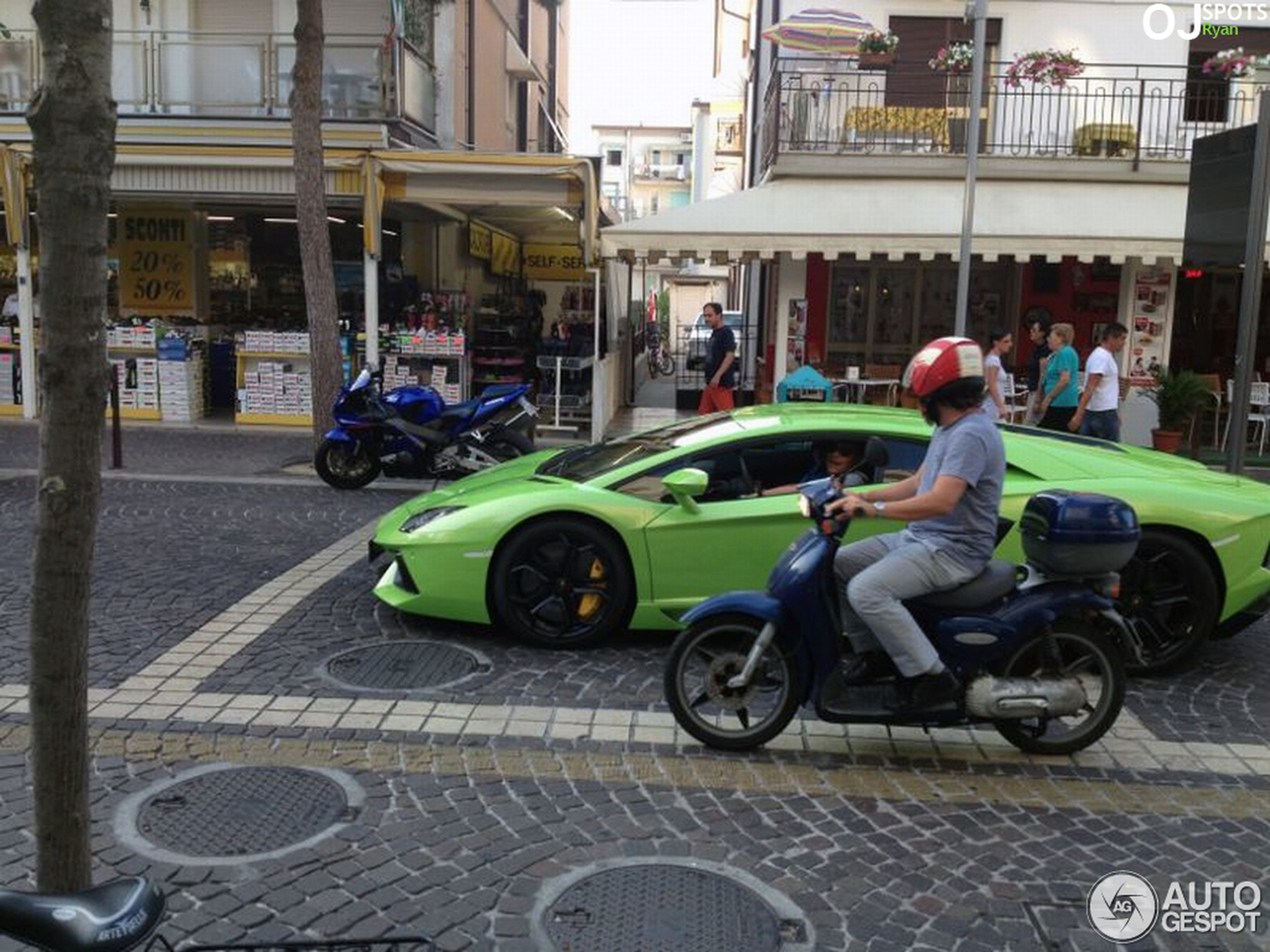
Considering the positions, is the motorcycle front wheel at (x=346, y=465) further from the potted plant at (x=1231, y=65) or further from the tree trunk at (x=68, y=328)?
the potted plant at (x=1231, y=65)

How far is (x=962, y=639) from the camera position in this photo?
4.53m

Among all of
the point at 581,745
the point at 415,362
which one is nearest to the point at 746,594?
the point at 581,745

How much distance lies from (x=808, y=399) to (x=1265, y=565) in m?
6.96

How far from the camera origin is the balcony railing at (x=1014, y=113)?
1502cm

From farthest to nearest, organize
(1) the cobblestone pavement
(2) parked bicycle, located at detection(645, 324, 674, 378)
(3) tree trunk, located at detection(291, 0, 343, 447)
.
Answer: (2) parked bicycle, located at detection(645, 324, 674, 378) < (3) tree trunk, located at detection(291, 0, 343, 447) < (1) the cobblestone pavement

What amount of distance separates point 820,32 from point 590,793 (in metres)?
12.7

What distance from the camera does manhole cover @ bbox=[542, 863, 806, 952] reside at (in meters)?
3.38

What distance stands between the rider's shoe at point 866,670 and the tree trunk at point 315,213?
842 cm

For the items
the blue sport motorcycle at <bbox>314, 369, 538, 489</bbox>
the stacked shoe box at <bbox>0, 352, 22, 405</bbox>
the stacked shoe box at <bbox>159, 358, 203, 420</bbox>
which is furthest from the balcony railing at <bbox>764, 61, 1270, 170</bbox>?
the stacked shoe box at <bbox>0, 352, 22, 405</bbox>

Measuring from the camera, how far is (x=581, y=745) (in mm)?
4844

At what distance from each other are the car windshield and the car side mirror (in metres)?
0.37

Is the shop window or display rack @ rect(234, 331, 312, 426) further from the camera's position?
the shop window

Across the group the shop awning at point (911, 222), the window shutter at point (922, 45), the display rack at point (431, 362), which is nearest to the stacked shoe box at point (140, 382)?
the display rack at point (431, 362)

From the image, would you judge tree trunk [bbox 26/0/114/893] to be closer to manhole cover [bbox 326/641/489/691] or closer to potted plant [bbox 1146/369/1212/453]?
manhole cover [bbox 326/641/489/691]
